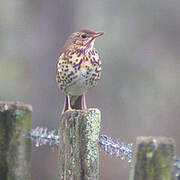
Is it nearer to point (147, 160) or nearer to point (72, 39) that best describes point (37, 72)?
point (72, 39)

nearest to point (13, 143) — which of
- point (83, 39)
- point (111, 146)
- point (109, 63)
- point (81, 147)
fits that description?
point (81, 147)

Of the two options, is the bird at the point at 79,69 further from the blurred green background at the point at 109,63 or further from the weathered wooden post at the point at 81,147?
the blurred green background at the point at 109,63

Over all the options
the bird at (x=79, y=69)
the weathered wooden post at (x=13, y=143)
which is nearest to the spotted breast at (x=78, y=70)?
the bird at (x=79, y=69)

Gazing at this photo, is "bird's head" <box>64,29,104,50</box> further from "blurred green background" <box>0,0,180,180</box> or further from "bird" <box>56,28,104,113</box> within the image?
"blurred green background" <box>0,0,180,180</box>

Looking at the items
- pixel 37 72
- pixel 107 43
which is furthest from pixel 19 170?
pixel 107 43

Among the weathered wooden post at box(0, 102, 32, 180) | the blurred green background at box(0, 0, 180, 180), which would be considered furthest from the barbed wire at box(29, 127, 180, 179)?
the blurred green background at box(0, 0, 180, 180)

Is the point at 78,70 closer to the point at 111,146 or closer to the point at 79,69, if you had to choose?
the point at 79,69
